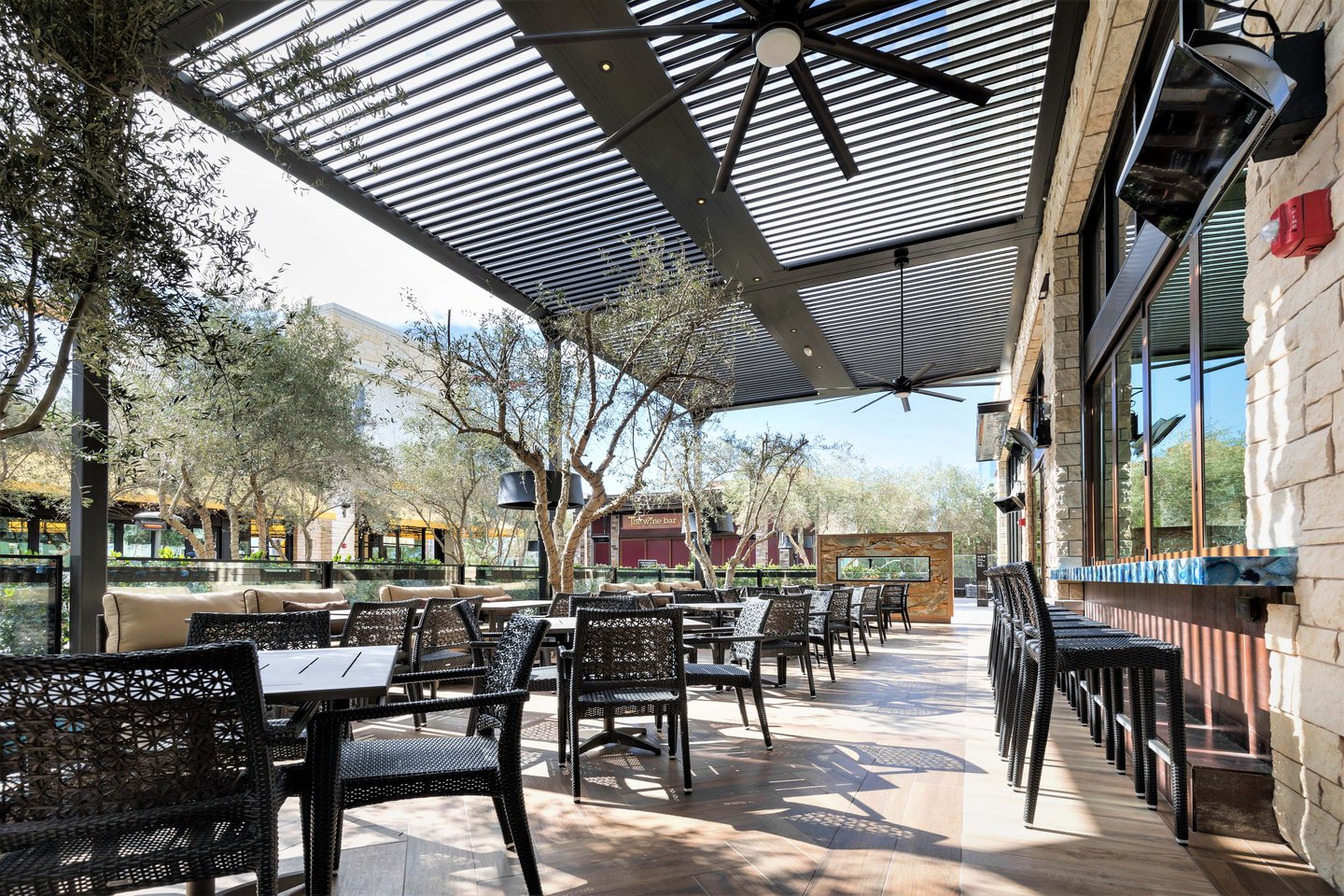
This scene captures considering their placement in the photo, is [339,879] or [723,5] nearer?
[339,879]

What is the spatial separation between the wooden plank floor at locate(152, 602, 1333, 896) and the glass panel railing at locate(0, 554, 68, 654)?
331 cm

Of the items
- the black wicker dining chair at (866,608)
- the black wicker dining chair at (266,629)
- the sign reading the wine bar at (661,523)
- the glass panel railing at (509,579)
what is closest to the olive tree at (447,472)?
the glass panel railing at (509,579)

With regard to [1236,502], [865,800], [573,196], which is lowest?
[865,800]

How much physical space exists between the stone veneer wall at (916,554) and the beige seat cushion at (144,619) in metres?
12.7

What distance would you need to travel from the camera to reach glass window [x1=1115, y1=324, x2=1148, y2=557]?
4770mm

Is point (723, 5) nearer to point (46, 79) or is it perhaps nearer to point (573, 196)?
point (573, 196)

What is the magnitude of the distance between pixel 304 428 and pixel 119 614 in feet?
16.1

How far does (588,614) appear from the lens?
3594 millimetres

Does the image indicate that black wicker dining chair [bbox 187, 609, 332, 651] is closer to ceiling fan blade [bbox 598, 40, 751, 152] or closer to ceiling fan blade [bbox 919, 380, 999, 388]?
ceiling fan blade [bbox 598, 40, 751, 152]

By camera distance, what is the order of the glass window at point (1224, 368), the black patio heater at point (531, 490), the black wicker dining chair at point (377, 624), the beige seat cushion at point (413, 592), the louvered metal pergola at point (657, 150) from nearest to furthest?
the glass window at point (1224, 368), the black wicker dining chair at point (377, 624), the louvered metal pergola at point (657, 150), the black patio heater at point (531, 490), the beige seat cushion at point (413, 592)

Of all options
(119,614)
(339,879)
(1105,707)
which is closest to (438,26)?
(119,614)

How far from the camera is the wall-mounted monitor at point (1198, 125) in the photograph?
2.23 meters

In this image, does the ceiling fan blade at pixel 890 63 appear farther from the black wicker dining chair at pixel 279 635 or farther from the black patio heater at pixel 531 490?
the black patio heater at pixel 531 490

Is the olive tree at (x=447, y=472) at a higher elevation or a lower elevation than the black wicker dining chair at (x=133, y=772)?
higher
